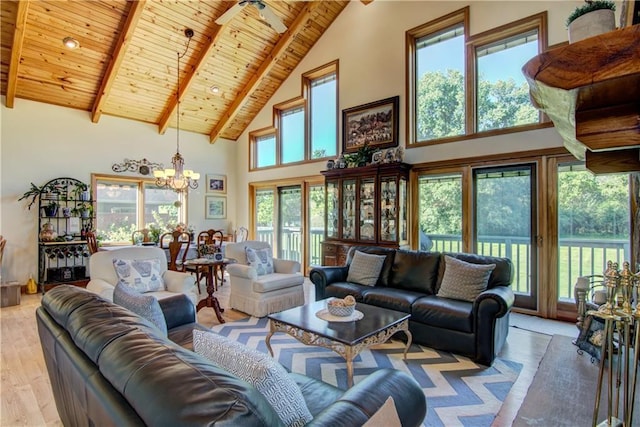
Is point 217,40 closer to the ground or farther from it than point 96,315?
farther from it

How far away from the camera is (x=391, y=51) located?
213 inches

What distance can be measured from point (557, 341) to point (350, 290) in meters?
2.44

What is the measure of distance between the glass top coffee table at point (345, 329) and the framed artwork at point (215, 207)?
5582 millimetres

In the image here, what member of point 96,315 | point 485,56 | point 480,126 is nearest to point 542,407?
point 96,315

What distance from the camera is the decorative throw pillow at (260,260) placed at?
4484mm

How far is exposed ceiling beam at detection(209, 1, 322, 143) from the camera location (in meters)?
5.75

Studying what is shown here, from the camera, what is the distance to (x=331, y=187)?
5812 mm

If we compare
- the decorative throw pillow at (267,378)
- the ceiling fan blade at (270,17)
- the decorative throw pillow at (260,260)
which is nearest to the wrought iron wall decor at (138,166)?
the decorative throw pillow at (260,260)

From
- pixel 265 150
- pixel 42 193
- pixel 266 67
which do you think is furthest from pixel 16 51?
pixel 265 150

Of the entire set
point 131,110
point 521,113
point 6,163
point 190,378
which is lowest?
point 190,378

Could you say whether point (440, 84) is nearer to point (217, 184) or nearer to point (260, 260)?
point (260, 260)

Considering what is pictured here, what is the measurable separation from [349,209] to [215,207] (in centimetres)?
392

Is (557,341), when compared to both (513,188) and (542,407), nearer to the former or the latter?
(542,407)

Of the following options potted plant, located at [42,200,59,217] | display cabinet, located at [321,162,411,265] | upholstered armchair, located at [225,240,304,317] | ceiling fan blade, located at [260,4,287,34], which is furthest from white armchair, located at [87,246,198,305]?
potted plant, located at [42,200,59,217]
